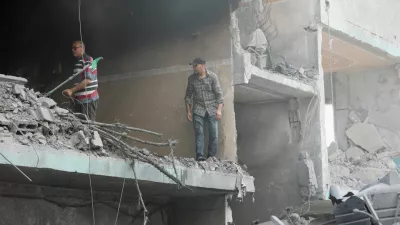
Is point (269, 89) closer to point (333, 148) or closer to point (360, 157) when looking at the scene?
point (333, 148)

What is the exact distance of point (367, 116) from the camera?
55.4 ft

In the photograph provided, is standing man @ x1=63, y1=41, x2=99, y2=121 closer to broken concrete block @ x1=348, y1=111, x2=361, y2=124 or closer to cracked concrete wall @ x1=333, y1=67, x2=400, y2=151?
cracked concrete wall @ x1=333, y1=67, x2=400, y2=151

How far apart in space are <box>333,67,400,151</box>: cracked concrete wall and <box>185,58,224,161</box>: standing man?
804cm

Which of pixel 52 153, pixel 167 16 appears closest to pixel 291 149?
pixel 167 16

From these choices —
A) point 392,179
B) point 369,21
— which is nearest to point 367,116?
point 369,21

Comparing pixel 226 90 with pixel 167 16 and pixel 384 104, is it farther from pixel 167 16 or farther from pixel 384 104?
pixel 384 104

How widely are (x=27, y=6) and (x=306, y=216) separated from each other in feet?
22.4

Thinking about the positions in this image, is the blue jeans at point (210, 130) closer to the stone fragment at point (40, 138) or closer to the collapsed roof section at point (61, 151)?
the collapsed roof section at point (61, 151)

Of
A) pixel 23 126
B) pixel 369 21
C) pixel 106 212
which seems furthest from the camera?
pixel 369 21

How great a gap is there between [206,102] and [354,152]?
26.3 feet

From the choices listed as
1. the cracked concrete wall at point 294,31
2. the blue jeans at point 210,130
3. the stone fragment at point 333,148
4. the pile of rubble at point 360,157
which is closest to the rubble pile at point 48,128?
the blue jeans at point 210,130

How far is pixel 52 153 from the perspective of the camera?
6758mm

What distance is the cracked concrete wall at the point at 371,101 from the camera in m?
16.6

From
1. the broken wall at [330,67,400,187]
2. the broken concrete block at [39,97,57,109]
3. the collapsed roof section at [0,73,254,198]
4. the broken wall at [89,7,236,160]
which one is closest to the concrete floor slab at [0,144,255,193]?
the collapsed roof section at [0,73,254,198]
